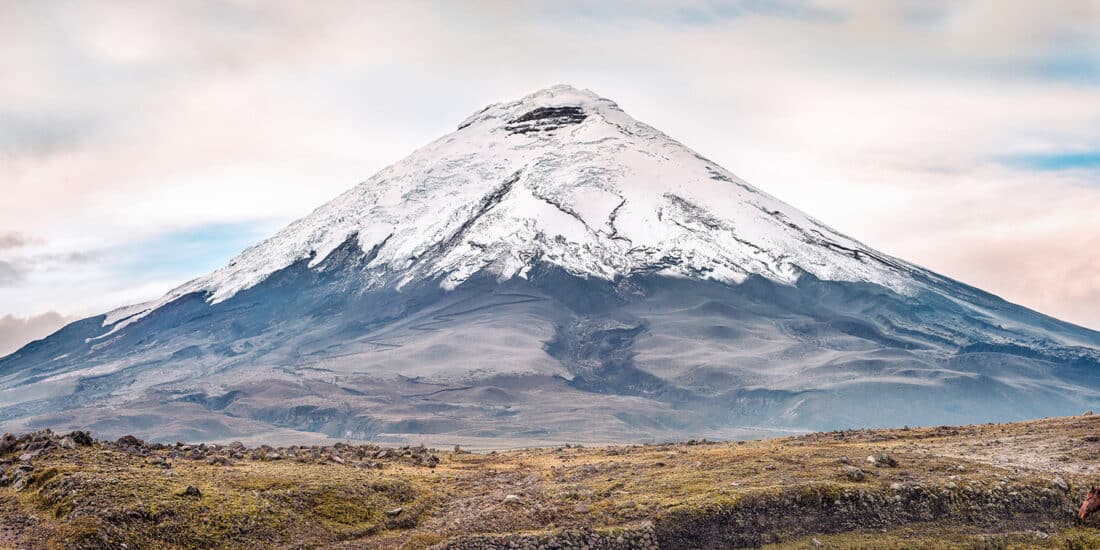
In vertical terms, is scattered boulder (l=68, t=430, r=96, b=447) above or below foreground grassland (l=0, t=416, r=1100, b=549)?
above

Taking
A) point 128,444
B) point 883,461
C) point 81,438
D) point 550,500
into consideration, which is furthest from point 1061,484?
point 81,438

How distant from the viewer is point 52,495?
35.9 m

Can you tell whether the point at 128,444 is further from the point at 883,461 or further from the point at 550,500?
the point at 883,461

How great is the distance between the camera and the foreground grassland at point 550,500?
36.2 meters

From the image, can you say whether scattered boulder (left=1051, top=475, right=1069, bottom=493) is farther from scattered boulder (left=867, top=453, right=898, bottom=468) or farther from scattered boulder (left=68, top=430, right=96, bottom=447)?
scattered boulder (left=68, top=430, right=96, bottom=447)

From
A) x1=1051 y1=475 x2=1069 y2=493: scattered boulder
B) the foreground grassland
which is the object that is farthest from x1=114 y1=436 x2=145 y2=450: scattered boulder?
x1=1051 y1=475 x2=1069 y2=493: scattered boulder

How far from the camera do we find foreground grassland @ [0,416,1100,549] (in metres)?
36.2

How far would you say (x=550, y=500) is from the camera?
1710 inches

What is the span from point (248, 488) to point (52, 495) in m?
6.73

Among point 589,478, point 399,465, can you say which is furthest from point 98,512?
point 589,478

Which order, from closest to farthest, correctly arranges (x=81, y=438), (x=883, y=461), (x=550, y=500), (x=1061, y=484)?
(x=550, y=500) < (x=1061, y=484) < (x=81, y=438) < (x=883, y=461)

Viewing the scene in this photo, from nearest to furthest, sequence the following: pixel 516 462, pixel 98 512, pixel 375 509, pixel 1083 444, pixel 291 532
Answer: pixel 98 512 → pixel 291 532 → pixel 375 509 → pixel 1083 444 → pixel 516 462

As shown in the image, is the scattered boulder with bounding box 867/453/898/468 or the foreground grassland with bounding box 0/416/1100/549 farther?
the scattered boulder with bounding box 867/453/898/468

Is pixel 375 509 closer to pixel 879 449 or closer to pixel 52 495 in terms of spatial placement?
pixel 52 495
